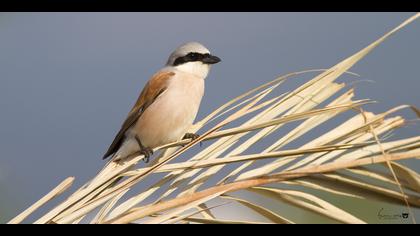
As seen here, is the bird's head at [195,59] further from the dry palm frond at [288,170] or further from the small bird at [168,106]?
the dry palm frond at [288,170]

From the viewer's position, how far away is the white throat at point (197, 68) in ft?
11.9

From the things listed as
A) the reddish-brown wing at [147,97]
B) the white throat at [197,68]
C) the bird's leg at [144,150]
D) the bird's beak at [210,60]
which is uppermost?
the bird's beak at [210,60]

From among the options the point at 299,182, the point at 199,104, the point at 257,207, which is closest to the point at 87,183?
the point at 257,207

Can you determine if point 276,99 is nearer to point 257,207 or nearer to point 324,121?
point 324,121

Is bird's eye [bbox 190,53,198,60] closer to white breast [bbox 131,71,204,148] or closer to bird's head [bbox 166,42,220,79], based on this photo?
bird's head [bbox 166,42,220,79]

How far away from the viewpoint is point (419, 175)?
1.29m

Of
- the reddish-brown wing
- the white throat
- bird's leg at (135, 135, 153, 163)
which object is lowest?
bird's leg at (135, 135, 153, 163)

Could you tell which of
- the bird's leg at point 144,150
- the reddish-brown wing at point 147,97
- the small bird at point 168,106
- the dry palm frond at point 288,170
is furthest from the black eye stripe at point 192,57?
the dry palm frond at point 288,170

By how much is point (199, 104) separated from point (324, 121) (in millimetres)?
1902

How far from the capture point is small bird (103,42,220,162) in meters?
3.29

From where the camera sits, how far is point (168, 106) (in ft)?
11.0

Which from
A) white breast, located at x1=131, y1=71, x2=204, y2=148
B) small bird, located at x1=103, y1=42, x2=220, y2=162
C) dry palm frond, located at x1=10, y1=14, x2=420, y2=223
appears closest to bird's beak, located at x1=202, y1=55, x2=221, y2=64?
small bird, located at x1=103, y1=42, x2=220, y2=162

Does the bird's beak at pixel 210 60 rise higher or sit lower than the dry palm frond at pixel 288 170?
higher

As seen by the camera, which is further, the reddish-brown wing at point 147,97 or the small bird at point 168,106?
the reddish-brown wing at point 147,97
